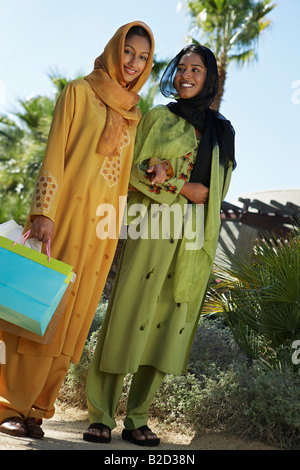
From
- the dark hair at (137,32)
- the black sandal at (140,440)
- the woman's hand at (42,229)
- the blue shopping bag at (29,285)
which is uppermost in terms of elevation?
the dark hair at (137,32)

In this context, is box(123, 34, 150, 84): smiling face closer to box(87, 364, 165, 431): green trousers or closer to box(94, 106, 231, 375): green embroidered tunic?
box(94, 106, 231, 375): green embroidered tunic

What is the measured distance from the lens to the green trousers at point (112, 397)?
296 centimetres

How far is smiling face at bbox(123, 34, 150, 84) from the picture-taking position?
3016 millimetres

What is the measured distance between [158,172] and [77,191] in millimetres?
445

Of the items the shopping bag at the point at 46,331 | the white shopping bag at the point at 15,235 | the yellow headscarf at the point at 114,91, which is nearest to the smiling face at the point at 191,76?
the yellow headscarf at the point at 114,91

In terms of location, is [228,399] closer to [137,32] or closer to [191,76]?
[191,76]

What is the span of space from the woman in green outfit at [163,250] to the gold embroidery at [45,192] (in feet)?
1.57

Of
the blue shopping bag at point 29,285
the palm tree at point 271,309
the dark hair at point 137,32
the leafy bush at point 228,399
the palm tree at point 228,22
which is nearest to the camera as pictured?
the blue shopping bag at point 29,285

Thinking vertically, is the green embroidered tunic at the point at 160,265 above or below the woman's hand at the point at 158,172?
below

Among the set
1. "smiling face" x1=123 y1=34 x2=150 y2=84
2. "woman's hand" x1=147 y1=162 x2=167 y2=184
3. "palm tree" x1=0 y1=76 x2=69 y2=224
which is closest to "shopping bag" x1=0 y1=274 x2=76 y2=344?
"woman's hand" x1=147 y1=162 x2=167 y2=184

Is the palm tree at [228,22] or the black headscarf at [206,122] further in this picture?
the palm tree at [228,22]

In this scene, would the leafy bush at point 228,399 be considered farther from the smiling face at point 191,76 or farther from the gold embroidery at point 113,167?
the smiling face at point 191,76

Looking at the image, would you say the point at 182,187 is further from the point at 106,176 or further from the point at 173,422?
the point at 173,422
